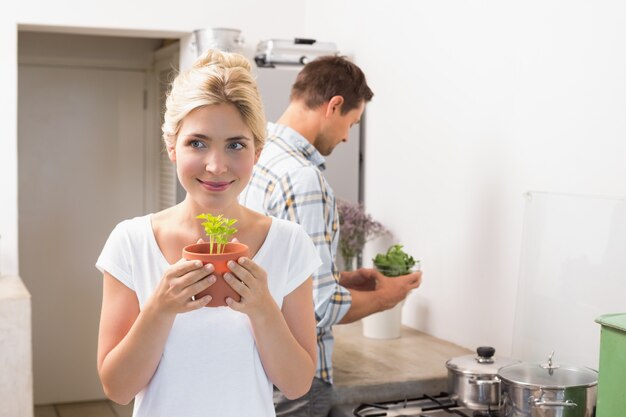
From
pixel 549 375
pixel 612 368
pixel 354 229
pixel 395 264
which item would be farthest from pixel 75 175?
pixel 612 368

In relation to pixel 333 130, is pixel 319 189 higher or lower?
lower

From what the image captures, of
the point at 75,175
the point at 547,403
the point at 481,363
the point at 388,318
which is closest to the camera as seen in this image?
the point at 547,403

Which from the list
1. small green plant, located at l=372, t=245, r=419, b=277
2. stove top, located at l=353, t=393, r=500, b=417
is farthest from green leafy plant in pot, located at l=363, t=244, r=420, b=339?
stove top, located at l=353, t=393, r=500, b=417

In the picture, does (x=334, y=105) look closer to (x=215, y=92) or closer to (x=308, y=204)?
(x=308, y=204)

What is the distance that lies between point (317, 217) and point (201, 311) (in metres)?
0.80

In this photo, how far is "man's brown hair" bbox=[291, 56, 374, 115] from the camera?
A: 7.55 feet

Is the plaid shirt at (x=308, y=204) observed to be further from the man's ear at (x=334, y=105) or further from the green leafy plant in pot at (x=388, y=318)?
the green leafy plant in pot at (x=388, y=318)

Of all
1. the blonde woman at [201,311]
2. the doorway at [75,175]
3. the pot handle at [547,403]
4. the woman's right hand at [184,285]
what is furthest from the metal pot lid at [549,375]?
the doorway at [75,175]

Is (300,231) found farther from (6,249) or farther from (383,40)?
(6,249)

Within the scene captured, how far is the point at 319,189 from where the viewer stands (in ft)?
6.86

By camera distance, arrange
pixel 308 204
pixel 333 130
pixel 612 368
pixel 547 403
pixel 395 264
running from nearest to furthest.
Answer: pixel 612 368
pixel 547 403
pixel 308 204
pixel 333 130
pixel 395 264

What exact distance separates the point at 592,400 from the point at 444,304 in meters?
1.00

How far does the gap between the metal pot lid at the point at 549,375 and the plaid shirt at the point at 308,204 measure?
0.45 meters

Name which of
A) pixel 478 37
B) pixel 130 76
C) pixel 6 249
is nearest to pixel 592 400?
pixel 478 37
